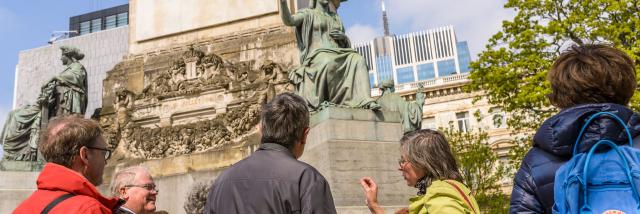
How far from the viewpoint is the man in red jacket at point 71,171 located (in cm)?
225

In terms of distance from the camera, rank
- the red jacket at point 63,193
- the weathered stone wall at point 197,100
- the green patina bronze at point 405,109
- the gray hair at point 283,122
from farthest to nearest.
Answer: the weathered stone wall at point 197,100
the green patina bronze at point 405,109
the gray hair at point 283,122
the red jacket at point 63,193

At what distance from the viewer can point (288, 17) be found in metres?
8.68

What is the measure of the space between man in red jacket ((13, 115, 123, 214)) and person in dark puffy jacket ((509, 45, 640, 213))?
1.75 m

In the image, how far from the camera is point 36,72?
39875 millimetres

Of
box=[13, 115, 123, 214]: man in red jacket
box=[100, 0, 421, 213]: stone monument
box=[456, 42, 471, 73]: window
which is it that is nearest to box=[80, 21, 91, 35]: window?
box=[100, 0, 421, 213]: stone monument

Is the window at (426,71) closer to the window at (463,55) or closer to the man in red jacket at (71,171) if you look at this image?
the window at (463,55)

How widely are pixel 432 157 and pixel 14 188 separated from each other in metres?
9.88

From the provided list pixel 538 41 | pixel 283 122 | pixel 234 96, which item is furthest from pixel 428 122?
pixel 283 122

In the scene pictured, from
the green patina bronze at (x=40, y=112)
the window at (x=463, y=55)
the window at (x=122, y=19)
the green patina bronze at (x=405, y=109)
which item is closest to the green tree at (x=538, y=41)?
the green patina bronze at (x=405, y=109)

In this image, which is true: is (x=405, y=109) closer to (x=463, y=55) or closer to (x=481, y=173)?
(x=481, y=173)

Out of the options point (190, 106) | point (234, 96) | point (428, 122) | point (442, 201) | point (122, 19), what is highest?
point (122, 19)

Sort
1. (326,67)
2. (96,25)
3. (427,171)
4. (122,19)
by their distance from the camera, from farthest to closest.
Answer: (96,25) → (122,19) → (326,67) → (427,171)

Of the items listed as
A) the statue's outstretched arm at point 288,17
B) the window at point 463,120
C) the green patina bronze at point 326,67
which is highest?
the window at point 463,120

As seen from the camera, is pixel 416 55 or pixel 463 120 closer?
pixel 463 120
